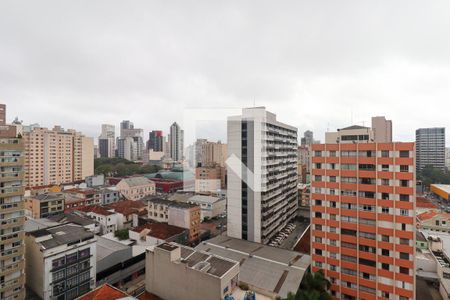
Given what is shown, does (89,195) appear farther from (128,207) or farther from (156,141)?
(156,141)

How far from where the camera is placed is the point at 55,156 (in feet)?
196

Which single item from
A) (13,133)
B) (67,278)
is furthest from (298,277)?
(13,133)

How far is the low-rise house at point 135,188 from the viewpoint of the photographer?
51.8 meters

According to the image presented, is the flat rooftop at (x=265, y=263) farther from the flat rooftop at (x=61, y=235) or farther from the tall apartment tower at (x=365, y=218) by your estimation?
the flat rooftop at (x=61, y=235)

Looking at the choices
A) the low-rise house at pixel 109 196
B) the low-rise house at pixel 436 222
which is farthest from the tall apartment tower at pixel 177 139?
the low-rise house at pixel 436 222

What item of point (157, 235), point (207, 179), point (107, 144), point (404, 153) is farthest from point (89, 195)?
point (107, 144)

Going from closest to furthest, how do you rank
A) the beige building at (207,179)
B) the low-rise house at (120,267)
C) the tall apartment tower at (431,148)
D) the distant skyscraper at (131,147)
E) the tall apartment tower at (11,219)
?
the tall apartment tower at (11,219), the low-rise house at (120,267), the beige building at (207,179), the tall apartment tower at (431,148), the distant skyscraper at (131,147)

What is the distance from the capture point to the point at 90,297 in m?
13.5

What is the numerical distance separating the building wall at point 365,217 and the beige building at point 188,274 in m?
8.21

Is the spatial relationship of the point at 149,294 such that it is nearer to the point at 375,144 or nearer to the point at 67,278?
the point at 67,278

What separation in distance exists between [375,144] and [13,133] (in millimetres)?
29079

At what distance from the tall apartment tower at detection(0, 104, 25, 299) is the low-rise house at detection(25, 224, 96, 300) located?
110 centimetres

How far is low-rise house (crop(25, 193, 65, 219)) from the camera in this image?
35.9m

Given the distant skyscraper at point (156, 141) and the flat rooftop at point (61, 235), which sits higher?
the distant skyscraper at point (156, 141)
